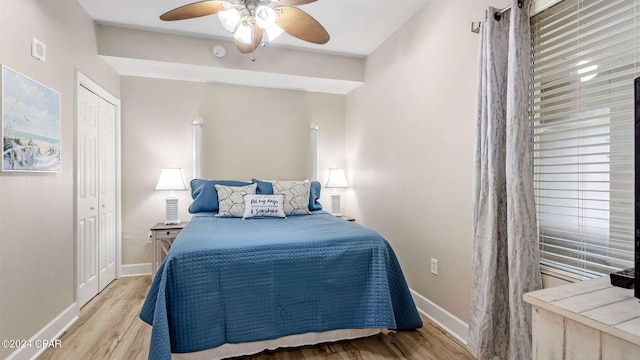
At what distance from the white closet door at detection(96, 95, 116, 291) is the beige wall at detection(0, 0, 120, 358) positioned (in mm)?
581

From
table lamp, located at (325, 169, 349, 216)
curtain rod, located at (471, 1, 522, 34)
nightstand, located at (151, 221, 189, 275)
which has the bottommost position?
nightstand, located at (151, 221, 189, 275)

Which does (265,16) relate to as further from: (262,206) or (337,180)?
(337,180)

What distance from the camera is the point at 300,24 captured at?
209 centimetres

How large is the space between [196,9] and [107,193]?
2.21 m

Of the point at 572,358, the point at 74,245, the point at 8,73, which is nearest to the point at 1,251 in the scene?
the point at 74,245

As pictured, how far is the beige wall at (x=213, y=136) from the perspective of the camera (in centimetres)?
346

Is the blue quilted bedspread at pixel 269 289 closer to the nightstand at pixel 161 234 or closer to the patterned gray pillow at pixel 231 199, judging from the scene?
the patterned gray pillow at pixel 231 199

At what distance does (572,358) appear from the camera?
36.7 inches

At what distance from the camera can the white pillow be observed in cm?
295

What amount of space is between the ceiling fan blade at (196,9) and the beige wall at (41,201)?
833 millimetres

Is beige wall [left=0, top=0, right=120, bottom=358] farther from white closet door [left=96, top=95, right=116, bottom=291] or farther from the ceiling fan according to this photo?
the ceiling fan

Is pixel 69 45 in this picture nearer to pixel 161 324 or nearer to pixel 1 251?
pixel 1 251

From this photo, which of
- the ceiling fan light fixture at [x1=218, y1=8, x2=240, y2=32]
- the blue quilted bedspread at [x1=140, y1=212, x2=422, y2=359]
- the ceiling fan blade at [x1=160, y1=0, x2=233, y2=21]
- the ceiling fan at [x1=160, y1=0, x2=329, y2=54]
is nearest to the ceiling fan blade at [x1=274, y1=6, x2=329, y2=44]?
the ceiling fan at [x1=160, y1=0, x2=329, y2=54]

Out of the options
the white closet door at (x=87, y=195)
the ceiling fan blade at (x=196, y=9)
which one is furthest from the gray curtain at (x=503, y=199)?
the white closet door at (x=87, y=195)
